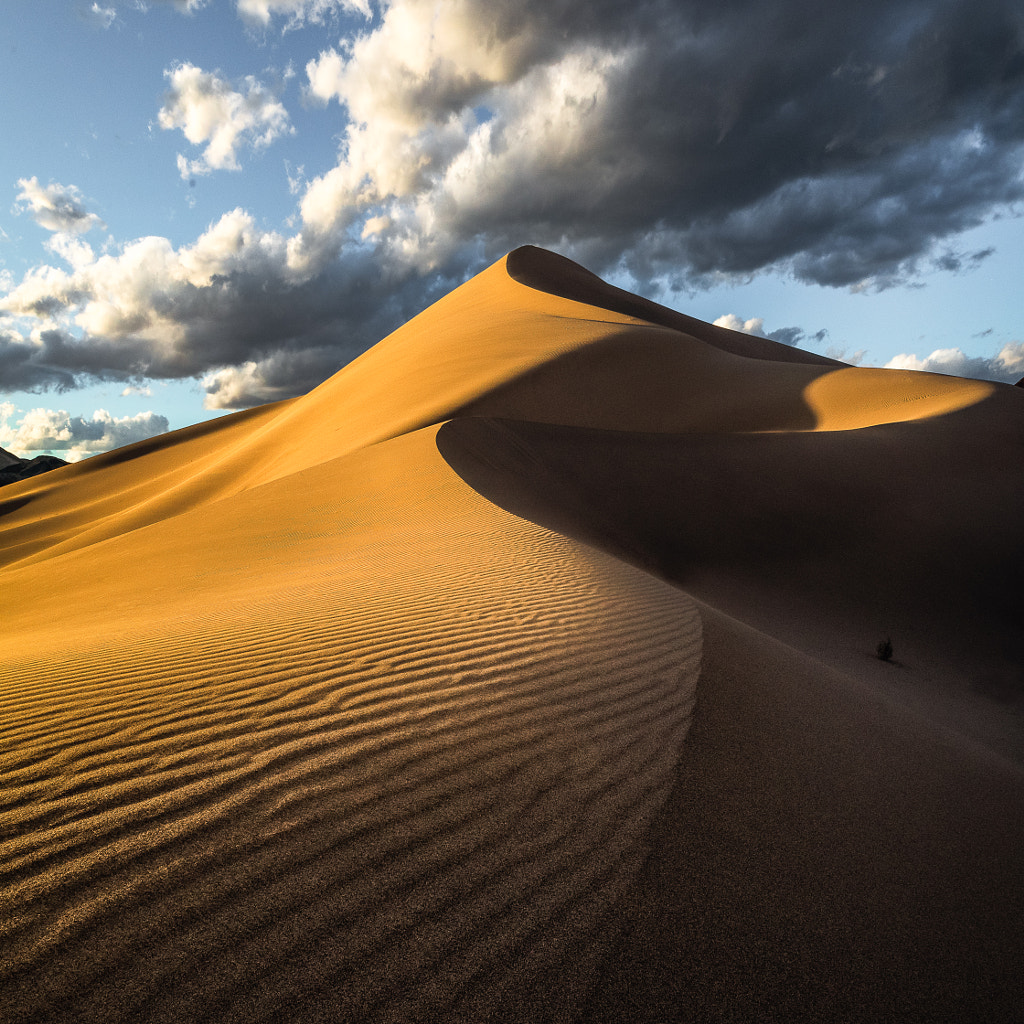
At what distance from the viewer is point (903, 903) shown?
8.52 feet

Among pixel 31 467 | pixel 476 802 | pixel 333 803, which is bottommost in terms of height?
pixel 476 802

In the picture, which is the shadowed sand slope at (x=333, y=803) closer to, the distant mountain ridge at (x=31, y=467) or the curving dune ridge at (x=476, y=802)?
the curving dune ridge at (x=476, y=802)

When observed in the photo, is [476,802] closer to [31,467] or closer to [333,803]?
[333,803]

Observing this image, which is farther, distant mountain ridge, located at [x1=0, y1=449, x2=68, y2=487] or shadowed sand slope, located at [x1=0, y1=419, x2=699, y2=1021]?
distant mountain ridge, located at [x1=0, y1=449, x2=68, y2=487]

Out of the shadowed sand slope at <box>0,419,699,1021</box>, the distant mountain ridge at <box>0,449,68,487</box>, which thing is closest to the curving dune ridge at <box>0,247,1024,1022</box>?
the shadowed sand slope at <box>0,419,699,1021</box>

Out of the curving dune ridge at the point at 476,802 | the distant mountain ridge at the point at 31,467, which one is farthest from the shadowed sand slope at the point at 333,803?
the distant mountain ridge at the point at 31,467

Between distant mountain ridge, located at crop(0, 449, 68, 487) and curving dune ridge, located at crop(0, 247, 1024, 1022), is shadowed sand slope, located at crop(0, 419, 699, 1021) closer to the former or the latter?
curving dune ridge, located at crop(0, 247, 1024, 1022)

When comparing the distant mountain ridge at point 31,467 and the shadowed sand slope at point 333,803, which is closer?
the shadowed sand slope at point 333,803

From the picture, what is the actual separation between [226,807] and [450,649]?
189 cm

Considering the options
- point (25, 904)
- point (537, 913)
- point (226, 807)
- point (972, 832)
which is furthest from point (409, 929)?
point (972, 832)

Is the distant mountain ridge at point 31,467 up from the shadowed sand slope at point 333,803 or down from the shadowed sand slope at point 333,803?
up

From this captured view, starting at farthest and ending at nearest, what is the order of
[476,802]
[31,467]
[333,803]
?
[31,467]
[476,802]
[333,803]

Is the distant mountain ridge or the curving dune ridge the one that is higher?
the distant mountain ridge

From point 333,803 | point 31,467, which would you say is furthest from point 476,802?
point 31,467
